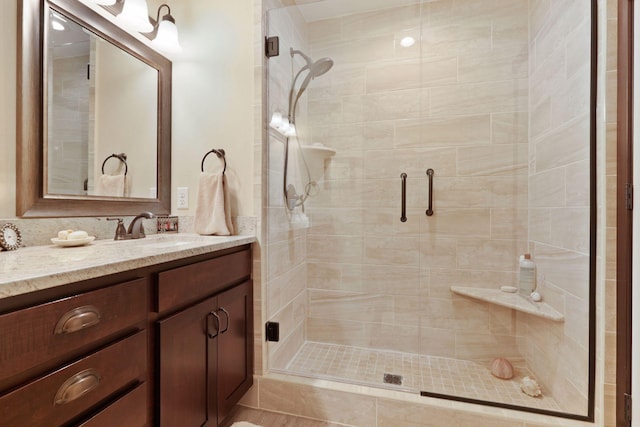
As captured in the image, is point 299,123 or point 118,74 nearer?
point 118,74

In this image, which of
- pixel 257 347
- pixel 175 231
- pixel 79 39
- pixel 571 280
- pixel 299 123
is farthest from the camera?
pixel 299 123

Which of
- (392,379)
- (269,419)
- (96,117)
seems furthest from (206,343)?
(96,117)

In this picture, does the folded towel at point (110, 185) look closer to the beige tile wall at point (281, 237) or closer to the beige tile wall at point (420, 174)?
the beige tile wall at point (281, 237)

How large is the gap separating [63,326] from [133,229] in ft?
2.71

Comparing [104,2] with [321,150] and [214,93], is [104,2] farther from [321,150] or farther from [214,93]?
[321,150]

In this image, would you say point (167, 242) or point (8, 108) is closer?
point (8, 108)

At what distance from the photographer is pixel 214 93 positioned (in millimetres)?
1751

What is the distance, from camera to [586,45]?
1.37m

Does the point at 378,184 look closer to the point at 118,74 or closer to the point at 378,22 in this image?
the point at 378,22

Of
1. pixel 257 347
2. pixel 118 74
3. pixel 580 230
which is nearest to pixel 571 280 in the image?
pixel 580 230

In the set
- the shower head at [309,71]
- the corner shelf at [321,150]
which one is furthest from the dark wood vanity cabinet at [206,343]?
the shower head at [309,71]

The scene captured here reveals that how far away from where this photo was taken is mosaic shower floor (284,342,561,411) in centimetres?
153

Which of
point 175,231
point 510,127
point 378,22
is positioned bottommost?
point 175,231

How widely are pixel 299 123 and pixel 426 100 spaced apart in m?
0.88
